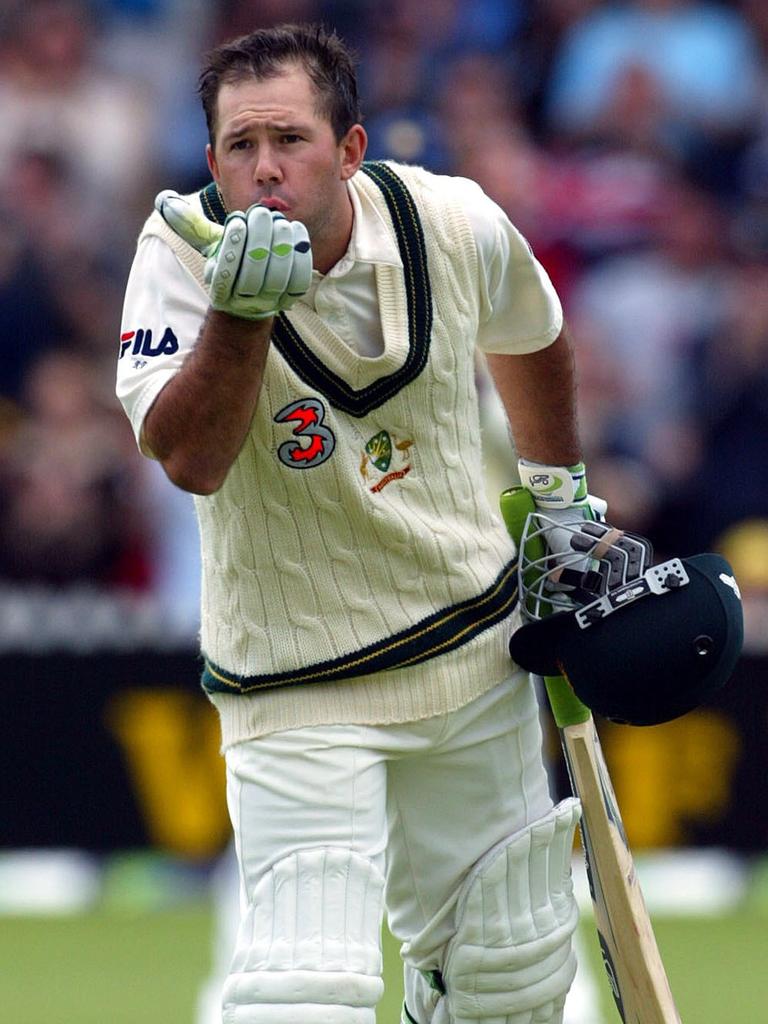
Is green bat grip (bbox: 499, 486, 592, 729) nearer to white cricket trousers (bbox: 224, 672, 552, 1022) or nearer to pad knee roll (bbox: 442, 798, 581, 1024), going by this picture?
white cricket trousers (bbox: 224, 672, 552, 1022)

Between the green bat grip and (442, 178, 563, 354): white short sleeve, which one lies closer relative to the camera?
(442, 178, 563, 354): white short sleeve

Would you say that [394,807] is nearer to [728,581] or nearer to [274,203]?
[728,581]

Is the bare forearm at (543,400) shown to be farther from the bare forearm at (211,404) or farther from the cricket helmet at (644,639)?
the bare forearm at (211,404)

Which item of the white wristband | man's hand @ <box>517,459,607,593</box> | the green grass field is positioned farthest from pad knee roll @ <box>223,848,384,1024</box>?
the green grass field

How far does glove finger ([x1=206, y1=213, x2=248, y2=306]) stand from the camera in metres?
2.70

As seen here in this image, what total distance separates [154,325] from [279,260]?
377 millimetres

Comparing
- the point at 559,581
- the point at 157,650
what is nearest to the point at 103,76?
the point at 157,650

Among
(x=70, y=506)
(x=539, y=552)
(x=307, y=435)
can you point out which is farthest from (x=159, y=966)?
(x=307, y=435)

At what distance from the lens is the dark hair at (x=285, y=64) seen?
120 inches

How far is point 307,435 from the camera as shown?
3092 millimetres

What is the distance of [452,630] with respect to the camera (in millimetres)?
3275

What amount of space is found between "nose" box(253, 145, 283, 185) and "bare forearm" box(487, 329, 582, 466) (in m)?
0.71

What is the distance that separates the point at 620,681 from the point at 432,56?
551 centimetres

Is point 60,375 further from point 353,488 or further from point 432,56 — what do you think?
point 353,488
